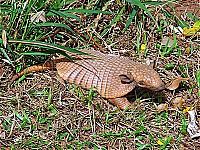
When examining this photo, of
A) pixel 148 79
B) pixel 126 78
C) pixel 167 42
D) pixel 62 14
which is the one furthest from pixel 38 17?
pixel 167 42

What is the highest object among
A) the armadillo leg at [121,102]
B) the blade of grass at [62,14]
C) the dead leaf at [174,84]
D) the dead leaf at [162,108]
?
the blade of grass at [62,14]

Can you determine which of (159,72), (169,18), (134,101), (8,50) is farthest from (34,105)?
(169,18)

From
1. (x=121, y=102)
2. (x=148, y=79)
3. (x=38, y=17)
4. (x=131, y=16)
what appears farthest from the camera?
(x=131, y=16)

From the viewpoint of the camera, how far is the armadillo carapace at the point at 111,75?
152 inches

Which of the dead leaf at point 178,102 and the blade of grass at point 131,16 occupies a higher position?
the blade of grass at point 131,16

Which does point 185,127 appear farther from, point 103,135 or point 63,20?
point 63,20

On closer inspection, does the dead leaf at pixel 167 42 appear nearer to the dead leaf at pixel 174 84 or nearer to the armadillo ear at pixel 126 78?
the dead leaf at pixel 174 84

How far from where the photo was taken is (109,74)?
4.00m

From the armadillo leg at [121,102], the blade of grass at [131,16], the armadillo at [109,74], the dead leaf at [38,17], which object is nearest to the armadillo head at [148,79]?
the armadillo at [109,74]

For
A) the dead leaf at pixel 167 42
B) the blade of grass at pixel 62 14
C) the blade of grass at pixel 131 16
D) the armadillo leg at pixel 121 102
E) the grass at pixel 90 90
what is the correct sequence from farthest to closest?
the dead leaf at pixel 167 42, the blade of grass at pixel 131 16, the blade of grass at pixel 62 14, the armadillo leg at pixel 121 102, the grass at pixel 90 90

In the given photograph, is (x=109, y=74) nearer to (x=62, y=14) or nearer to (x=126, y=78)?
(x=126, y=78)

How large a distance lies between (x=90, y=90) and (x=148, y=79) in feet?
1.35

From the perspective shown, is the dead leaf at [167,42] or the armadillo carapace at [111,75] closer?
the armadillo carapace at [111,75]

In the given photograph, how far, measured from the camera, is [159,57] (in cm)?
438
